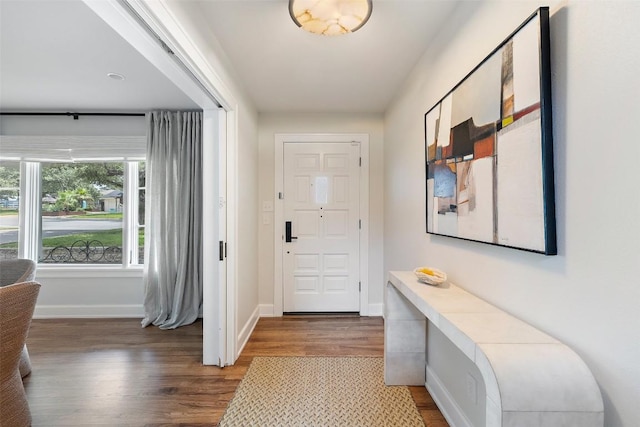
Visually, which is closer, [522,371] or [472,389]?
[522,371]

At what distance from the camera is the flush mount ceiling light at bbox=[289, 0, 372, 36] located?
54.9 inches

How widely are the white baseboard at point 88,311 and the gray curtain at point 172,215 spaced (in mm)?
343

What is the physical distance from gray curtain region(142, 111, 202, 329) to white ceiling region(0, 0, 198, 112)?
0.32m

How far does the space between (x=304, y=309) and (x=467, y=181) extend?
2.40 meters

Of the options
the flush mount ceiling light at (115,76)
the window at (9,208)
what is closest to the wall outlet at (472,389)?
the flush mount ceiling light at (115,76)

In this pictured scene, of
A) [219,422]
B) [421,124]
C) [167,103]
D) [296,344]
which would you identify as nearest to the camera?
[219,422]

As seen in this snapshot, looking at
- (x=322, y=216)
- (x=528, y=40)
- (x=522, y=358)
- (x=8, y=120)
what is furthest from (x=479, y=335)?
(x=8, y=120)

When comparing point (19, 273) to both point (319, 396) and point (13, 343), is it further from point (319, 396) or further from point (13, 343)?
point (319, 396)

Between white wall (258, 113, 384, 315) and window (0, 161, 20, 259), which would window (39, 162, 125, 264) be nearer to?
window (0, 161, 20, 259)

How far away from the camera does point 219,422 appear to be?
1.54 m

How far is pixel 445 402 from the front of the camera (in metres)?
1.57

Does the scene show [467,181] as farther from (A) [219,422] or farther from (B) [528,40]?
(A) [219,422]

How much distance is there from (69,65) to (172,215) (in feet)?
4.85

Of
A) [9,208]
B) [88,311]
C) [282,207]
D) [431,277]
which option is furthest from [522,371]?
[9,208]
